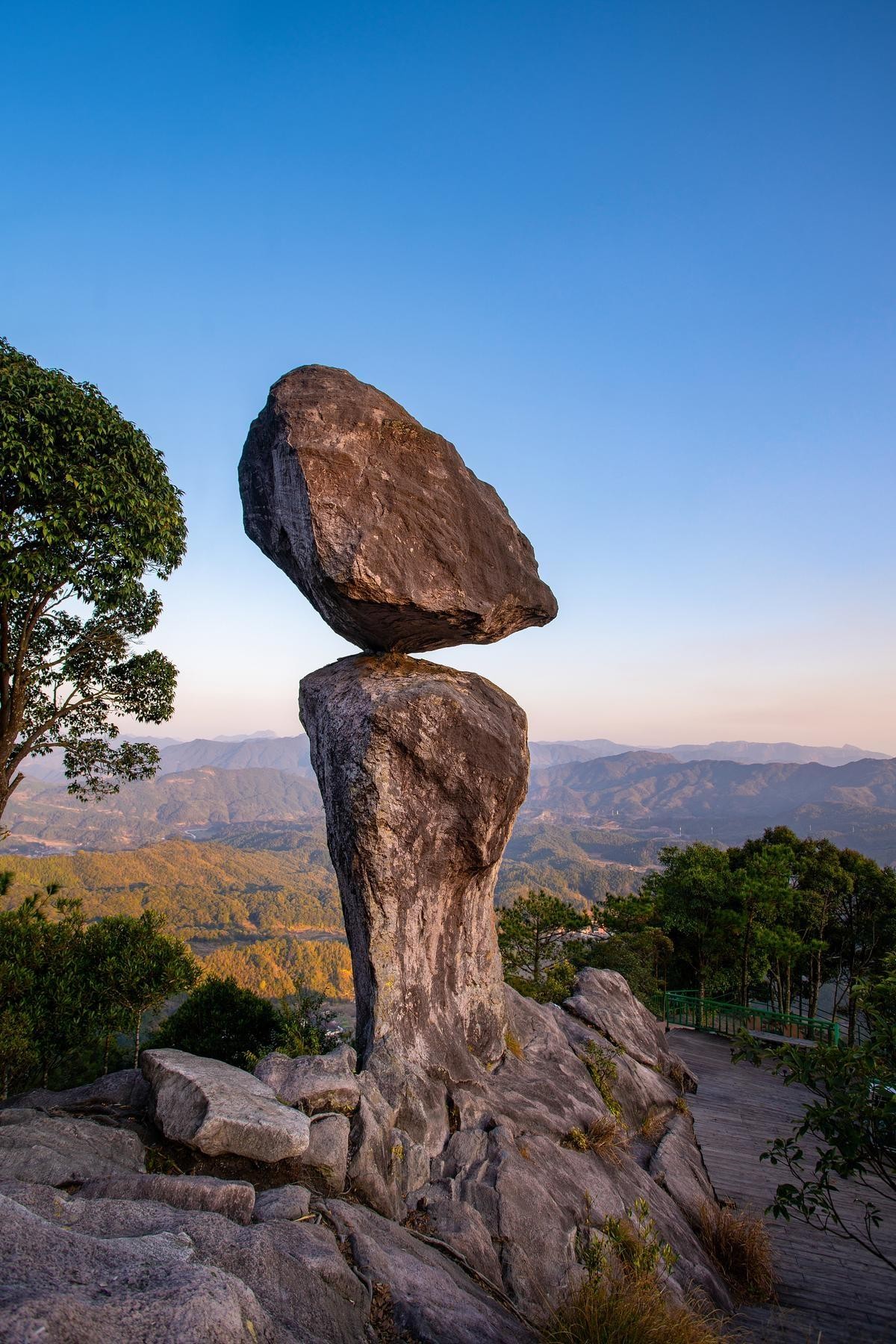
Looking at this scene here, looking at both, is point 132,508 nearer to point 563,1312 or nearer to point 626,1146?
point 563,1312

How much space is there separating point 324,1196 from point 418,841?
3959mm

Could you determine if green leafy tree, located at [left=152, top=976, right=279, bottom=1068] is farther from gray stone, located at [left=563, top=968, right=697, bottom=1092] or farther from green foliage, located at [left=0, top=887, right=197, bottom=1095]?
gray stone, located at [left=563, top=968, right=697, bottom=1092]

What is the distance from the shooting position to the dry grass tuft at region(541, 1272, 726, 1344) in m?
4.54

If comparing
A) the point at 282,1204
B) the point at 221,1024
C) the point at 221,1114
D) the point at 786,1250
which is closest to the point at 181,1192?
the point at 282,1204

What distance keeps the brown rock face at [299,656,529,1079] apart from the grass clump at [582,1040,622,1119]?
75.5 inches

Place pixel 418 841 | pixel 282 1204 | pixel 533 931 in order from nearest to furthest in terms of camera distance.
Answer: pixel 282 1204 → pixel 418 841 → pixel 533 931

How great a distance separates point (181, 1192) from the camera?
4734 mm

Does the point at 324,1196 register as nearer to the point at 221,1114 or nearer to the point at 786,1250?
the point at 221,1114

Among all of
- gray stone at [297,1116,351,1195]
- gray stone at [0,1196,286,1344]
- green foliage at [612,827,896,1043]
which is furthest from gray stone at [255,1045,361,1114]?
green foliage at [612,827,896,1043]

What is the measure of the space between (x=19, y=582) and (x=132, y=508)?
186 centimetres

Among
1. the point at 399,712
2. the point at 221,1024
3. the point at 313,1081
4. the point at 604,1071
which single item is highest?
the point at 399,712

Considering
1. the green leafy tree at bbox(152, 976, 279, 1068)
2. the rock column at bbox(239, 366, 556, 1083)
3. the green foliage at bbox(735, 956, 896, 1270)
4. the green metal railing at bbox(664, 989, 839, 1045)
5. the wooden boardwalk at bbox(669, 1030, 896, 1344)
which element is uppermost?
the rock column at bbox(239, 366, 556, 1083)

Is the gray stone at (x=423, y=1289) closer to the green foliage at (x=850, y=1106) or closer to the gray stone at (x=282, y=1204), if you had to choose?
the gray stone at (x=282, y=1204)

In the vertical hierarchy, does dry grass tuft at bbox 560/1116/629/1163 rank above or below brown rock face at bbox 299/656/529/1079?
below
